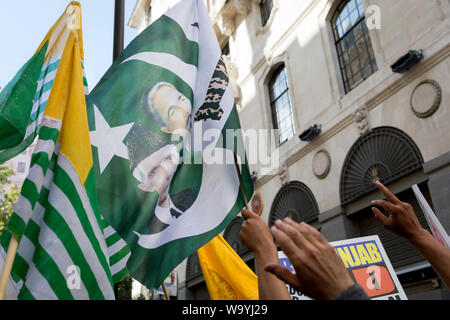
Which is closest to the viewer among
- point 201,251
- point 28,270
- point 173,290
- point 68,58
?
point 28,270

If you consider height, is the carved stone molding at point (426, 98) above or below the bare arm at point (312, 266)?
above

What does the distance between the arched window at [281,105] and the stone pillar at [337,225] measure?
12.1 feet

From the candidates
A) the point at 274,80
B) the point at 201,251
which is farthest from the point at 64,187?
the point at 274,80

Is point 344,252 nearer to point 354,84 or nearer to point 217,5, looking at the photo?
point 354,84

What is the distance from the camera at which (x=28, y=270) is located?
2.40 meters

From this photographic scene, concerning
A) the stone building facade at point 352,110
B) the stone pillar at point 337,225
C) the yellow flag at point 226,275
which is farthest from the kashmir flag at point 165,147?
the stone pillar at point 337,225

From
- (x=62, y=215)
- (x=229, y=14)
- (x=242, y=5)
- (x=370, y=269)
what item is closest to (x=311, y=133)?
(x=370, y=269)

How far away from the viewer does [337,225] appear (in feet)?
35.2

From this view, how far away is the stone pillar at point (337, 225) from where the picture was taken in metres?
10.4

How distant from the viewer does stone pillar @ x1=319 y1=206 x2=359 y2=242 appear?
10.4 m

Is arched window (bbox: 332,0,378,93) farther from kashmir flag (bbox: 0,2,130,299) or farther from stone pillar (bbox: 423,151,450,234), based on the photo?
kashmir flag (bbox: 0,2,130,299)

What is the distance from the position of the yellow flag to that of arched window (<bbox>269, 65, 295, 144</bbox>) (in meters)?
10.1

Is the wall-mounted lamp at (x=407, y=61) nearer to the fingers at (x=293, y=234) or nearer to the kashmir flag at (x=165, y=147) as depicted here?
the kashmir flag at (x=165, y=147)
